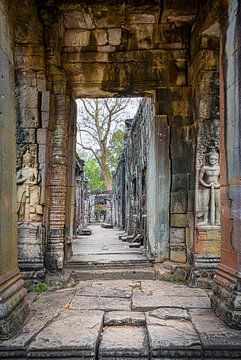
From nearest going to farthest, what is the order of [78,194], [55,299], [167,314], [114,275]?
[167,314], [55,299], [114,275], [78,194]

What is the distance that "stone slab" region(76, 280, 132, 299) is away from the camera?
5250 mm

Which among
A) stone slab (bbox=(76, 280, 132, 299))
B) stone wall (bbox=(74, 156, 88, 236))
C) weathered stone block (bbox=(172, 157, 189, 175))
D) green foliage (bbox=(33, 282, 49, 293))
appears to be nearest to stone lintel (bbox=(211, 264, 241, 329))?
stone slab (bbox=(76, 280, 132, 299))

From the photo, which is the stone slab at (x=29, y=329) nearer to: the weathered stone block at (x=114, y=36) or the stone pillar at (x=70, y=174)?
the stone pillar at (x=70, y=174)

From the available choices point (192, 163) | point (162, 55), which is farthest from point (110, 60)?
point (192, 163)

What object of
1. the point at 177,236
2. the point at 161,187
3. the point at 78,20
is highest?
the point at 78,20

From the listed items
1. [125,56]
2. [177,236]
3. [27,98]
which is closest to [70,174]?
[27,98]

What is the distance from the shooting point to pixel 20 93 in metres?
5.89

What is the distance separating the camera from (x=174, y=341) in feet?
11.0

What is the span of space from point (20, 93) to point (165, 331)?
168 inches

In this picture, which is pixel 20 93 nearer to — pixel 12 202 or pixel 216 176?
pixel 12 202

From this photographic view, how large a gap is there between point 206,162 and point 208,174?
0.67 feet

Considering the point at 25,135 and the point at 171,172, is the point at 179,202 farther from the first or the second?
the point at 25,135

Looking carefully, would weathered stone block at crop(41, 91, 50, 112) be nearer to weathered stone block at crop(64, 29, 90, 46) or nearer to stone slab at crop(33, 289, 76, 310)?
weathered stone block at crop(64, 29, 90, 46)

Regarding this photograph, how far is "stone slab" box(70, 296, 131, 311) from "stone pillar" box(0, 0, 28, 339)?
80cm
